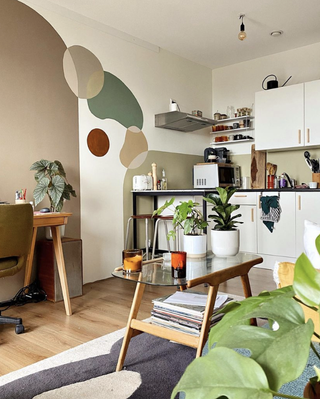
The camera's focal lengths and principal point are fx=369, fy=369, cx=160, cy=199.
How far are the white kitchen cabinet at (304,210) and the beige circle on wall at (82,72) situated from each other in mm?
2588

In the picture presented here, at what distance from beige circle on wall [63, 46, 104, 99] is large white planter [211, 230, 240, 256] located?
2.46m

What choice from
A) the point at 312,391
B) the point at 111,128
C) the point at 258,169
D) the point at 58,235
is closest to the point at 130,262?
the point at 58,235

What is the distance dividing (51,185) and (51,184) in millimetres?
14

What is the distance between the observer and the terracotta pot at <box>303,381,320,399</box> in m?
0.39

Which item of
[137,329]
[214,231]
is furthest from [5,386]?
[214,231]

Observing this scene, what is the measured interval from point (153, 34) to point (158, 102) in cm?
82

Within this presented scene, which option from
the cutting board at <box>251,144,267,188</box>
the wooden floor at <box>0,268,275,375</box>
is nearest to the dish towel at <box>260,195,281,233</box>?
the cutting board at <box>251,144,267,188</box>

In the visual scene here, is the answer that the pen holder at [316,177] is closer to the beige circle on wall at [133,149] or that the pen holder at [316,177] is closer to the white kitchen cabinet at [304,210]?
the white kitchen cabinet at [304,210]

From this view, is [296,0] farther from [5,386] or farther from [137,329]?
[5,386]

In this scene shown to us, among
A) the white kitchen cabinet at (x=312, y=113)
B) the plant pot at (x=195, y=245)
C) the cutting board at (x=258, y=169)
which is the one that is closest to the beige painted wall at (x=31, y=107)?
the plant pot at (x=195, y=245)

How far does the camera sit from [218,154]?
5.50 m

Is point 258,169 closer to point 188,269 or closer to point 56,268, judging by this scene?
point 56,268

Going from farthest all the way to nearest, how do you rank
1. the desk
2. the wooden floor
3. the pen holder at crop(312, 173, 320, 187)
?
the pen holder at crop(312, 173, 320, 187), the desk, the wooden floor

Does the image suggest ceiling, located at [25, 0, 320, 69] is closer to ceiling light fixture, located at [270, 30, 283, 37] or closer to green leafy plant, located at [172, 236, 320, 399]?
ceiling light fixture, located at [270, 30, 283, 37]
